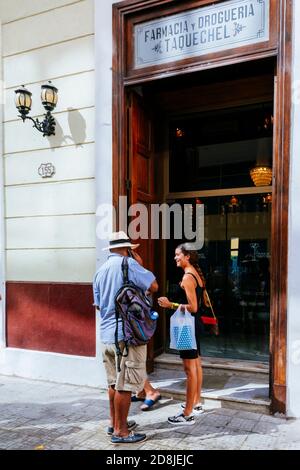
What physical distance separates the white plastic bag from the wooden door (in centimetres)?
150

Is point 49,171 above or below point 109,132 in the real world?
below

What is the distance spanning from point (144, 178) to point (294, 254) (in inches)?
92.1

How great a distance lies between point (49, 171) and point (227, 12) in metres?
2.93

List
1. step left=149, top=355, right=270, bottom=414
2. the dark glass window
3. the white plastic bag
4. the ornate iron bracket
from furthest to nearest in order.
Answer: the dark glass window
the ornate iron bracket
step left=149, top=355, right=270, bottom=414
the white plastic bag

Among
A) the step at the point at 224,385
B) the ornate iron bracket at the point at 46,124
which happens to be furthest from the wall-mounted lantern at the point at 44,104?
the step at the point at 224,385

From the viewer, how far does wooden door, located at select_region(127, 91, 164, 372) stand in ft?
16.4

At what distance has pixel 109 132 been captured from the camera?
495cm

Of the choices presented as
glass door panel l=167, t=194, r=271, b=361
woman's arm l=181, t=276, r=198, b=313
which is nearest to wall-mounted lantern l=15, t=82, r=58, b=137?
glass door panel l=167, t=194, r=271, b=361

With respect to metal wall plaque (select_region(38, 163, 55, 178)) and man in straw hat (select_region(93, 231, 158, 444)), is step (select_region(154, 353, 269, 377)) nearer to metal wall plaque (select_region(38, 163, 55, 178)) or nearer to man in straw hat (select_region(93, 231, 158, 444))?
man in straw hat (select_region(93, 231, 158, 444))

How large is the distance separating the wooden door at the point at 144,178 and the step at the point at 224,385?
12.6 inches

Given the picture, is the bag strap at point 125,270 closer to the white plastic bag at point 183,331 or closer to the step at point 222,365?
the white plastic bag at point 183,331
